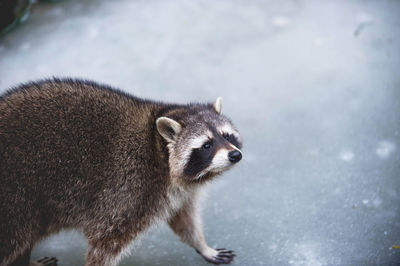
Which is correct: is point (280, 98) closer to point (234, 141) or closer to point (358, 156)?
point (358, 156)

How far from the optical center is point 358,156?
4.65 meters

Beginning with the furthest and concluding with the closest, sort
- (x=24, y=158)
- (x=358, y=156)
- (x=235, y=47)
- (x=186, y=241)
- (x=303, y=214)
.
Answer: (x=235, y=47) → (x=358, y=156) → (x=303, y=214) → (x=186, y=241) → (x=24, y=158)

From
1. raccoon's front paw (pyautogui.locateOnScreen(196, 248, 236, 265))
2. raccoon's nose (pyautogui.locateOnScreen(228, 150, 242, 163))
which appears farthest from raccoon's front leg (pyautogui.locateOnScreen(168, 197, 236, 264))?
raccoon's nose (pyautogui.locateOnScreen(228, 150, 242, 163))

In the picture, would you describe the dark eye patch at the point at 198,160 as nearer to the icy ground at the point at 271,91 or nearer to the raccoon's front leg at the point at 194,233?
the raccoon's front leg at the point at 194,233

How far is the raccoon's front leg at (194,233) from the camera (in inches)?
151

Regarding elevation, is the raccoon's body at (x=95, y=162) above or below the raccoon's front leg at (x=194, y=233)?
above

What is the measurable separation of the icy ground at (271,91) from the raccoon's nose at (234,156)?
95cm

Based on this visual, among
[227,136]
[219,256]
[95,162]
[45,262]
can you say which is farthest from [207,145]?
[45,262]

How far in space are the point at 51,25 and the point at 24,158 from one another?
373 centimetres

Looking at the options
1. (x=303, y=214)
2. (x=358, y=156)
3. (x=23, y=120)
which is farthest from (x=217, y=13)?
(x=23, y=120)

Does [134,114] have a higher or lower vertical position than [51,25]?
higher

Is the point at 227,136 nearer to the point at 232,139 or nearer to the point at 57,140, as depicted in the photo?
the point at 232,139

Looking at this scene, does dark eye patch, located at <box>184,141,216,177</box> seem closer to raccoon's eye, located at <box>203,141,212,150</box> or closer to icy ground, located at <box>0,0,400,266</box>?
raccoon's eye, located at <box>203,141,212,150</box>

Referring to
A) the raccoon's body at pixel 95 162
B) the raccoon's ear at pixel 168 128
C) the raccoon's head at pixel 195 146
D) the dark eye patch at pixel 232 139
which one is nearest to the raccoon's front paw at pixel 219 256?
the raccoon's body at pixel 95 162
